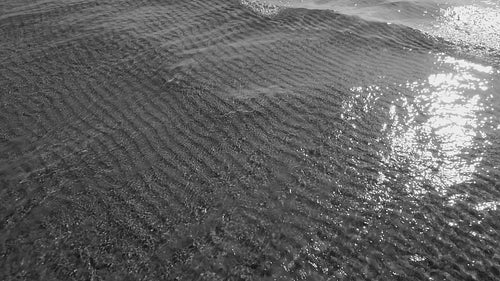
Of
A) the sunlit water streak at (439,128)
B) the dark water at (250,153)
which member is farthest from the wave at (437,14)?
the sunlit water streak at (439,128)

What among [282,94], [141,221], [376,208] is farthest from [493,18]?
[141,221]

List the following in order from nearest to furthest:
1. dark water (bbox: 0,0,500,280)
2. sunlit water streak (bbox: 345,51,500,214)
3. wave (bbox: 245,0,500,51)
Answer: dark water (bbox: 0,0,500,280)
sunlit water streak (bbox: 345,51,500,214)
wave (bbox: 245,0,500,51)

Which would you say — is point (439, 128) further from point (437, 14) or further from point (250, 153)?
point (437, 14)

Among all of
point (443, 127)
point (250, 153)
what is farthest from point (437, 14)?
point (250, 153)

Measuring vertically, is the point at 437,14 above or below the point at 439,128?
above

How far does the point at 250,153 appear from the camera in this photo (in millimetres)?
3705

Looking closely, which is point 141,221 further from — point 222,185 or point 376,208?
point 376,208

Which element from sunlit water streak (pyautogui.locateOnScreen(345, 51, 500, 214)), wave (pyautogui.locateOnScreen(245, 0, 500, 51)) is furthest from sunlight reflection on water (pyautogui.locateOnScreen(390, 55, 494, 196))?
wave (pyautogui.locateOnScreen(245, 0, 500, 51))

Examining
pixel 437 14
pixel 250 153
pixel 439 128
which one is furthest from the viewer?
pixel 437 14

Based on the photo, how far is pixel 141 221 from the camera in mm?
3076

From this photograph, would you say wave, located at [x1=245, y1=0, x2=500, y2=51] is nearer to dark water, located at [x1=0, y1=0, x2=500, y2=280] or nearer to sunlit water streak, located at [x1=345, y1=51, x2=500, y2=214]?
dark water, located at [x1=0, y1=0, x2=500, y2=280]

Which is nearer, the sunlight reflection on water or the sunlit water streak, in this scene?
the sunlit water streak

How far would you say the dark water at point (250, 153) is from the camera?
2807 millimetres

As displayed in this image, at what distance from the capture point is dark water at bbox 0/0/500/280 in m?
2.81
